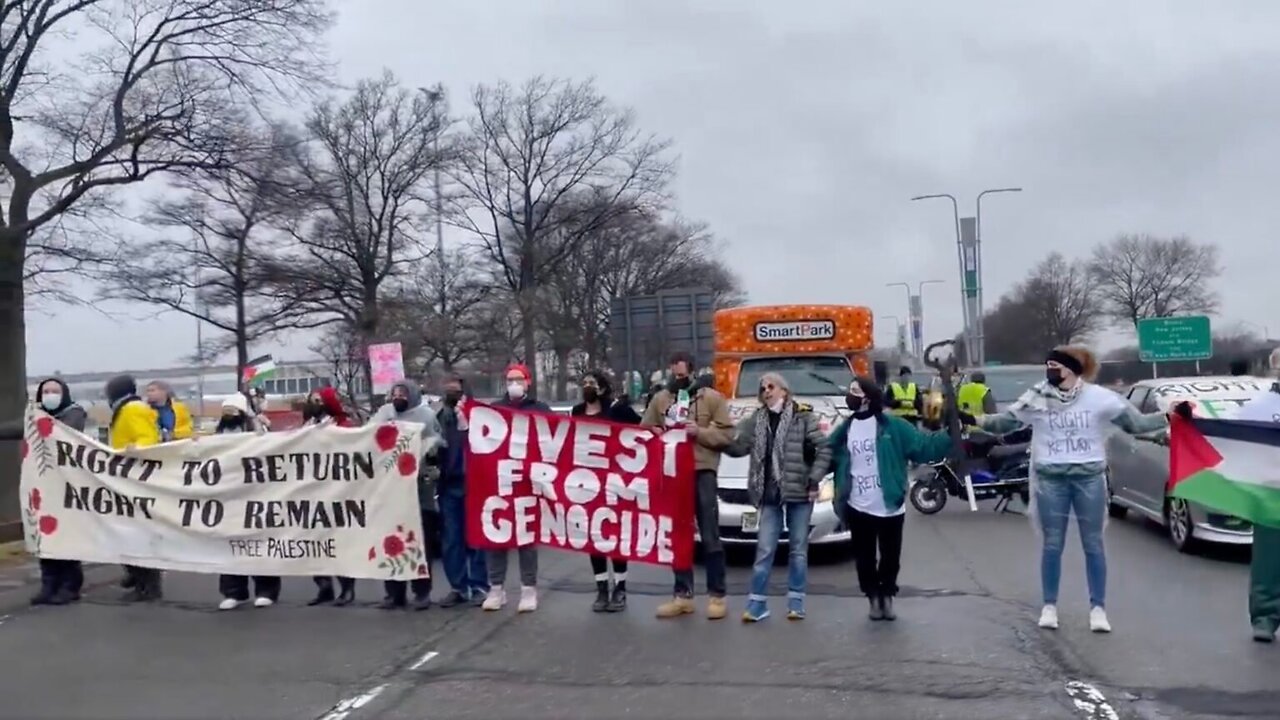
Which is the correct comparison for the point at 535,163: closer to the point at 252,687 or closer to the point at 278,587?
the point at 278,587

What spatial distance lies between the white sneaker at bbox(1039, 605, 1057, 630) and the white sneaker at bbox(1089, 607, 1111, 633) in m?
0.25

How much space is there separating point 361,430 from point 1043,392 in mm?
5183

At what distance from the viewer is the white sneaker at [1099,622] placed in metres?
8.91

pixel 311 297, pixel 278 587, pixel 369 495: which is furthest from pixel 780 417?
pixel 311 297

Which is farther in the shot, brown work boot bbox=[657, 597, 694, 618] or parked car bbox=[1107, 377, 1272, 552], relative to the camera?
parked car bbox=[1107, 377, 1272, 552]

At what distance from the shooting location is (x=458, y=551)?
10.8 m

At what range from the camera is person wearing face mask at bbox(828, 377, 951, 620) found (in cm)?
949

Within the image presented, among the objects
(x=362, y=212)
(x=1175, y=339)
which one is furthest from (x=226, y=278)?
(x=1175, y=339)

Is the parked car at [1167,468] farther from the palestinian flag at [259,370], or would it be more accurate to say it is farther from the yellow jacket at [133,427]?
the palestinian flag at [259,370]

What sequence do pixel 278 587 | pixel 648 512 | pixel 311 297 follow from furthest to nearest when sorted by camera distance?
pixel 311 297, pixel 278 587, pixel 648 512

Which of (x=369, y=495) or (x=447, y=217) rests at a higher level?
(x=447, y=217)

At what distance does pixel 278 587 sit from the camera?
11141 millimetres

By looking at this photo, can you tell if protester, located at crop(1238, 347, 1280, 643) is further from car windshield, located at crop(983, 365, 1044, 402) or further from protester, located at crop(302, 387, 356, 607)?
car windshield, located at crop(983, 365, 1044, 402)

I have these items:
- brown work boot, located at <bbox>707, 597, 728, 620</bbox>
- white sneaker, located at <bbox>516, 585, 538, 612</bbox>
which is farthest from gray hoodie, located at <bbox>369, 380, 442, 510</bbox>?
brown work boot, located at <bbox>707, 597, 728, 620</bbox>
